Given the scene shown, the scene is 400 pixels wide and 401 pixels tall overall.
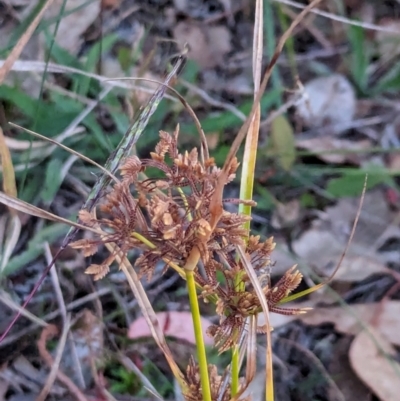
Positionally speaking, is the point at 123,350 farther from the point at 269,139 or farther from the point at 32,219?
the point at 269,139

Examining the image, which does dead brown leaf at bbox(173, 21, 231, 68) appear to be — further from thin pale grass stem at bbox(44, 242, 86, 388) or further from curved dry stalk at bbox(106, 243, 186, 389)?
curved dry stalk at bbox(106, 243, 186, 389)

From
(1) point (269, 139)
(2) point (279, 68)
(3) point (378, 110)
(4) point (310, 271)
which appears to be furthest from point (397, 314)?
(2) point (279, 68)

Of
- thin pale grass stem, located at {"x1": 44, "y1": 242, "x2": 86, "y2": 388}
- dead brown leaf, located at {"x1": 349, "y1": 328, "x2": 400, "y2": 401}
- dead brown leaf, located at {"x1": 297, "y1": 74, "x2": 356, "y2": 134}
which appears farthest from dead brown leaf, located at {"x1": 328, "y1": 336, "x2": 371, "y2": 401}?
dead brown leaf, located at {"x1": 297, "y1": 74, "x2": 356, "y2": 134}

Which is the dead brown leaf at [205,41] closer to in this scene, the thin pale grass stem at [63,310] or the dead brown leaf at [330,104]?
the dead brown leaf at [330,104]

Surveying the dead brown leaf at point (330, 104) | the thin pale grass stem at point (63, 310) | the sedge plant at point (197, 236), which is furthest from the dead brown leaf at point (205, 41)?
the sedge plant at point (197, 236)

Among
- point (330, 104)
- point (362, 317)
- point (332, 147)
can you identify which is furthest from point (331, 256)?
point (330, 104)
